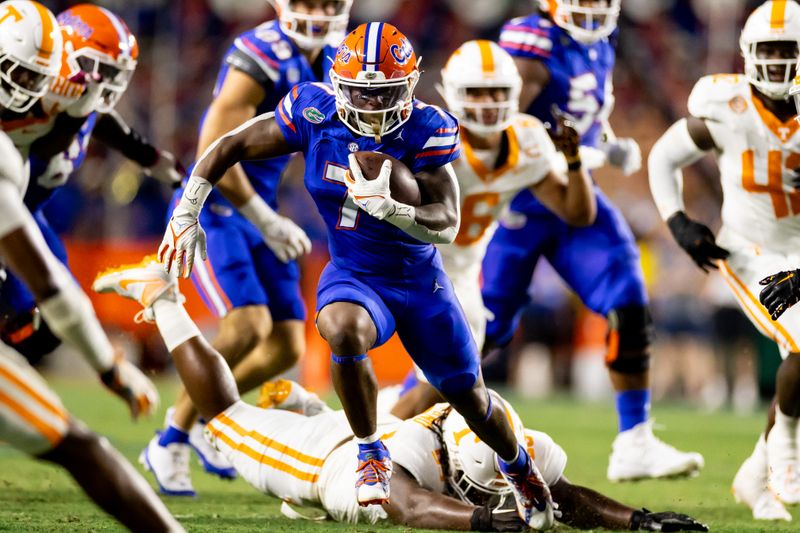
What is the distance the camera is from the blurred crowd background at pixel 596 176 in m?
12.1

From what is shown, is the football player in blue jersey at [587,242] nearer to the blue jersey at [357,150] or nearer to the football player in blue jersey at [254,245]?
the football player in blue jersey at [254,245]

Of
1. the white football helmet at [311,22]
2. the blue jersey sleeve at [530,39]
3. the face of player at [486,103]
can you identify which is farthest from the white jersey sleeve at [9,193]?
the blue jersey sleeve at [530,39]

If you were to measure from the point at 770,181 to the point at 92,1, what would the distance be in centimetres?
863

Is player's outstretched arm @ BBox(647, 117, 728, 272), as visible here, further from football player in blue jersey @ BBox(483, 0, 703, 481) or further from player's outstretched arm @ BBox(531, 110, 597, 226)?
football player in blue jersey @ BBox(483, 0, 703, 481)

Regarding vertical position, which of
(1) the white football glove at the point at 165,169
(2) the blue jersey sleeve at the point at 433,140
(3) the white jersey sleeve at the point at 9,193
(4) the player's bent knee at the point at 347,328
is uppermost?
(3) the white jersey sleeve at the point at 9,193

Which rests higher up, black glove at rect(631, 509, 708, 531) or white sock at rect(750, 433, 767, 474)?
black glove at rect(631, 509, 708, 531)

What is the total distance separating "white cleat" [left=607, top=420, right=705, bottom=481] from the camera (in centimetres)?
572

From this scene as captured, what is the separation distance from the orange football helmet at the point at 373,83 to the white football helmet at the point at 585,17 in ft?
7.54

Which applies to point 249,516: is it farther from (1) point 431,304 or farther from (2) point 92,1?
(2) point 92,1

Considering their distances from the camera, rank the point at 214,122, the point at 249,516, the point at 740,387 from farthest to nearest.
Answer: the point at 740,387
the point at 214,122
the point at 249,516

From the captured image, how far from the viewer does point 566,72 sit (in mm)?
6441

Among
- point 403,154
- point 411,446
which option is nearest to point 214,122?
point 403,154

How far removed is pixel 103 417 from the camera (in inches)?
360

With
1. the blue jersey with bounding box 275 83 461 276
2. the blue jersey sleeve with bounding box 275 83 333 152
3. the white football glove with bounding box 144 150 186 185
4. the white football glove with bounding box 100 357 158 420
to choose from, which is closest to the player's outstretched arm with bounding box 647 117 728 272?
the blue jersey with bounding box 275 83 461 276
